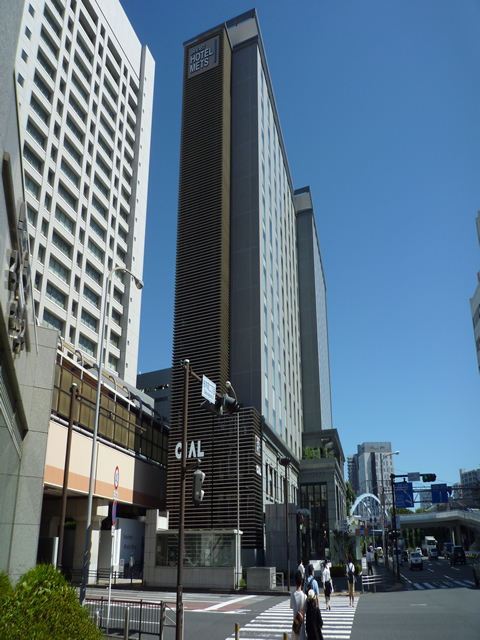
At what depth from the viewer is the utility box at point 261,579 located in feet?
109

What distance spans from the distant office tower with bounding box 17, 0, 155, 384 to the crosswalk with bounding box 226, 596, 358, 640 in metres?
38.3

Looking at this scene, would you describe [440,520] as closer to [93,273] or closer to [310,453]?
[310,453]

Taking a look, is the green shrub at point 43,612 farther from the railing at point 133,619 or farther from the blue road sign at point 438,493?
the blue road sign at point 438,493

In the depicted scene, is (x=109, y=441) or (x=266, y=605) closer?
(x=266, y=605)

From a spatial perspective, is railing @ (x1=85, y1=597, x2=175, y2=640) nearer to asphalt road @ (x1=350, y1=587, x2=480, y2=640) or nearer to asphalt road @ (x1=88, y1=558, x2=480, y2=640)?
asphalt road @ (x1=88, y1=558, x2=480, y2=640)

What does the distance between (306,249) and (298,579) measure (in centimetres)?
7948

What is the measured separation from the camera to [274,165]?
228 feet

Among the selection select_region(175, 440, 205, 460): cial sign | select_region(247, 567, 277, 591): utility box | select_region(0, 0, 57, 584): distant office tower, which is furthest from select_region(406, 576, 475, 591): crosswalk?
select_region(0, 0, 57, 584): distant office tower

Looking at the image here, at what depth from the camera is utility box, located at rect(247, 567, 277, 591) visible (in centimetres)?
3331

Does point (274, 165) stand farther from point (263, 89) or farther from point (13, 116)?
point (13, 116)

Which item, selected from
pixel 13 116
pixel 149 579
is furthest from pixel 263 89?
pixel 13 116

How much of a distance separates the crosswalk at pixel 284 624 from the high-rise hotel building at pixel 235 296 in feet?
38.4

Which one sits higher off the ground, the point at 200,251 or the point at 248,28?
the point at 248,28

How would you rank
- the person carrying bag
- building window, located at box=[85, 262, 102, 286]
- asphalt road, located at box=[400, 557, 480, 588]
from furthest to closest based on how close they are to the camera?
building window, located at box=[85, 262, 102, 286], asphalt road, located at box=[400, 557, 480, 588], the person carrying bag
